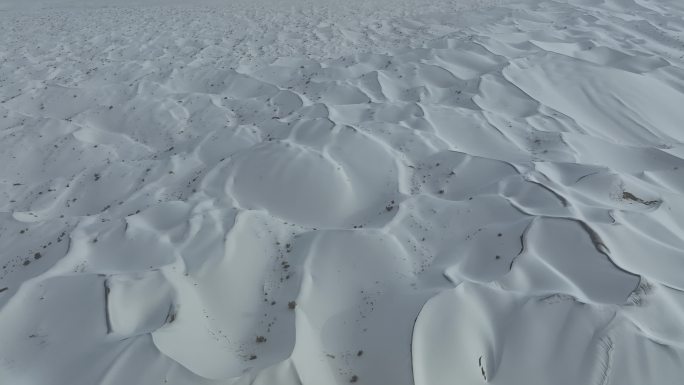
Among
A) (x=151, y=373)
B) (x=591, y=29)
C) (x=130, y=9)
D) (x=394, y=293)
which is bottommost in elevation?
(x=130, y=9)

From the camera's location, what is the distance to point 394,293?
2.67 metres

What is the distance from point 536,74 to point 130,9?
7792 millimetres

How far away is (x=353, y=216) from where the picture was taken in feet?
10.9

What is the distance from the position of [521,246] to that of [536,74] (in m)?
2.92

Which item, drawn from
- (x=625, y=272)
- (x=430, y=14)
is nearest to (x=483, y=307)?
(x=625, y=272)

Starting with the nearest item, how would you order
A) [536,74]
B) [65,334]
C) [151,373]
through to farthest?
[151,373]
[65,334]
[536,74]

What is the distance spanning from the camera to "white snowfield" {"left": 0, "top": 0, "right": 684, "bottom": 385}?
2275 mm

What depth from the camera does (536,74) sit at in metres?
5.14

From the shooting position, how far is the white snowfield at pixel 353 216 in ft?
7.47

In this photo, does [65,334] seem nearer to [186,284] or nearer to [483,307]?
[186,284]

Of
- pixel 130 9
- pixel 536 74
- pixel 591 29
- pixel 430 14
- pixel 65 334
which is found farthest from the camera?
pixel 130 9

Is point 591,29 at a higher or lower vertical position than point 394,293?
lower

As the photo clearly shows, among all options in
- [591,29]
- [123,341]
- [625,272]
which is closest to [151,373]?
[123,341]

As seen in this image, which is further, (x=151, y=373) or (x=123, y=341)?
(x=123, y=341)
